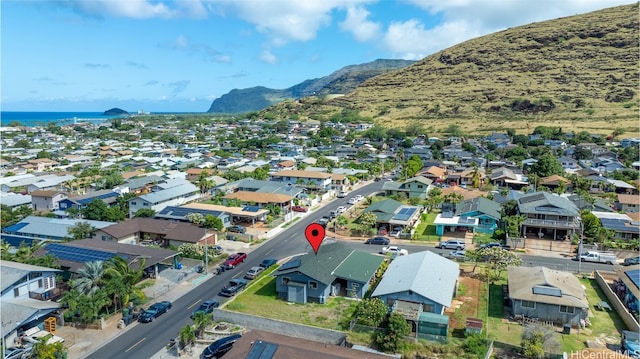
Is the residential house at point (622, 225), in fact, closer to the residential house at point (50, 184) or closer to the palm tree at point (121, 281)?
the palm tree at point (121, 281)

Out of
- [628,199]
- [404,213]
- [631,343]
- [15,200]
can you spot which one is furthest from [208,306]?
[628,199]

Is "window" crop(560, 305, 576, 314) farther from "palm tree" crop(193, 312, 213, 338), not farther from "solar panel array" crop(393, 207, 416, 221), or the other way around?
"solar panel array" crop(393, 207, 416, 221)

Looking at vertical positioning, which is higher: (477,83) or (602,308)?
(477,83)

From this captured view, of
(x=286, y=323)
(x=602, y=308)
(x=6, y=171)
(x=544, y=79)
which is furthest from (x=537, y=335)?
(x=544, y=79)

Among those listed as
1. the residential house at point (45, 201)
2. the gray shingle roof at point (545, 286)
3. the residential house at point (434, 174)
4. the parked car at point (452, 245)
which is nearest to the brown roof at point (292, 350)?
the gray shingle roof at point (545, 286)

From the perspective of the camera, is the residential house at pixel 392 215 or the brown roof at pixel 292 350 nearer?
the brown roof at pixel 292 350

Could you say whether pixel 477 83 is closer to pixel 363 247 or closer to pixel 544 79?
pixel 544 79

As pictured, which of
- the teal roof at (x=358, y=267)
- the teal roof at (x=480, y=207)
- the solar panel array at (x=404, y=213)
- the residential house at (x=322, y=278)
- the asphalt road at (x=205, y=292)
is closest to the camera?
the asphalt road at (x=205, y=292)
